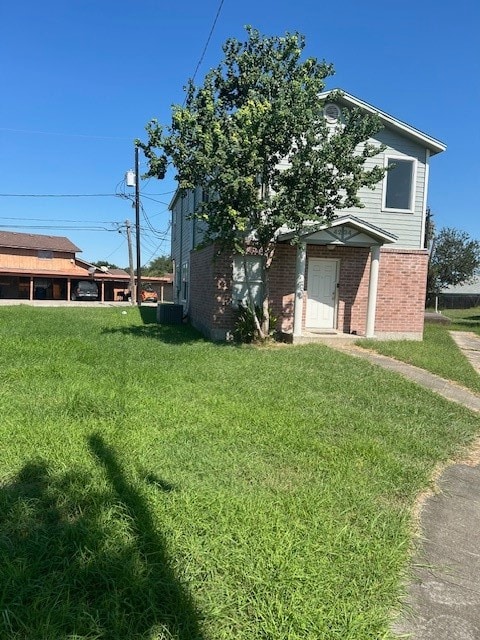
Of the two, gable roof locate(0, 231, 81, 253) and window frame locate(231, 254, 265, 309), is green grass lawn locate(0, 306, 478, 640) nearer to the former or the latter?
window frame locate(231, 254, 265, 309)

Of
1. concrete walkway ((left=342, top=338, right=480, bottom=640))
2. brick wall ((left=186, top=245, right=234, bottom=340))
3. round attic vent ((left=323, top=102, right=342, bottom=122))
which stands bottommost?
concrete walkway ((left=342, top=338, right=480, bottom=640))

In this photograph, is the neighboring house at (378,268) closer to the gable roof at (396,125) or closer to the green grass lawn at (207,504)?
the gable roof at (396,125)

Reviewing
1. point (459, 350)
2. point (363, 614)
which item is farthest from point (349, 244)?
point (363, 614)

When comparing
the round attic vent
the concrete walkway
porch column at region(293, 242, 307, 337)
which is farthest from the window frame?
the concrete walkway

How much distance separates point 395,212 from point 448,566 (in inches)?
445

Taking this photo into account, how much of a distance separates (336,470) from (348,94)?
11.2 m

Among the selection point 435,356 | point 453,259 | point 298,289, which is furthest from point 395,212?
point 453,259

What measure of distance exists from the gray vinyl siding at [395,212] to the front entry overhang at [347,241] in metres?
0.69

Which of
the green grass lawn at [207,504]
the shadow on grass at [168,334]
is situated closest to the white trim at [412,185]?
the shadow on grass at [168,334]

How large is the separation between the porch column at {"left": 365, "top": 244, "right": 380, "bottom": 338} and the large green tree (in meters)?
2.47

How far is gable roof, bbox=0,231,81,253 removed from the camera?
40500mm

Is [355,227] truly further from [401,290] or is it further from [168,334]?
[168,334]

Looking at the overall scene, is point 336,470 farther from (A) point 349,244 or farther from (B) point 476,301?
(B) point 476,301

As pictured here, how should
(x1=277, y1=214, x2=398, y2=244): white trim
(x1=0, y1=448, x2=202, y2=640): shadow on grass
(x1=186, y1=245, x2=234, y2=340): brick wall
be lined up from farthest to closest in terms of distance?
(x1=186, y1=245, x2=234, y2=340): brick wall, (x1=277, y1=214, x2=398, y2=244): white trim, (x1=0, y1=448, x2=202, y2=640): shadow on grass
